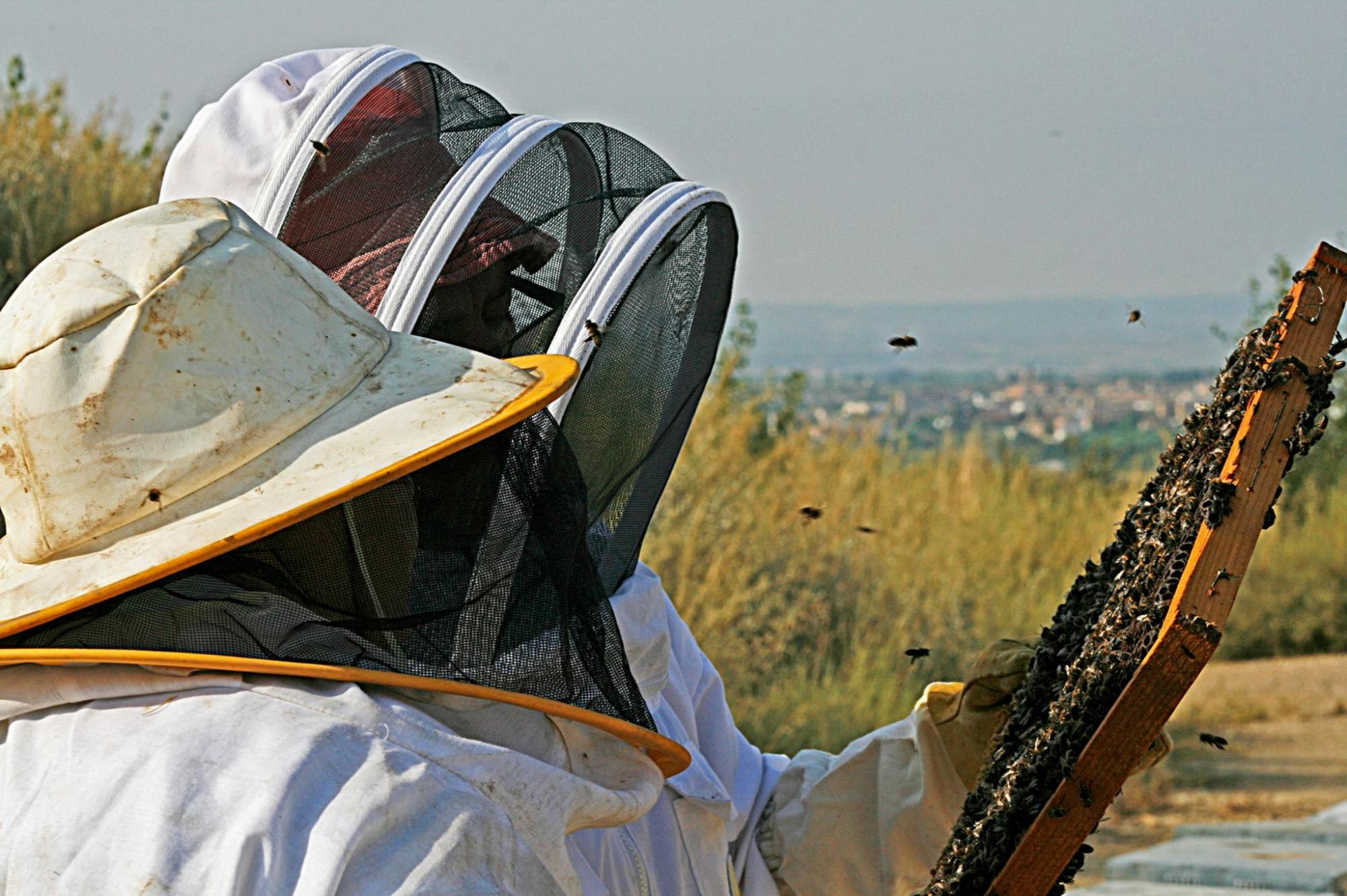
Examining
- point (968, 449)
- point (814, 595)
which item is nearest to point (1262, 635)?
point (968, 449)

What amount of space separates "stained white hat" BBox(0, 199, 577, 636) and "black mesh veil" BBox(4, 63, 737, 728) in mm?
71

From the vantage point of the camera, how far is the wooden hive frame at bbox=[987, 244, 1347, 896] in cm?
173

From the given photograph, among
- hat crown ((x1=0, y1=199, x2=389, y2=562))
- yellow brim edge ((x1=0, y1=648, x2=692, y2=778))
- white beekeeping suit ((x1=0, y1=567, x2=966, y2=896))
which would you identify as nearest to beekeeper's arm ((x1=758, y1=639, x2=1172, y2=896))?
white beekeeping suit ((x1=0, y1=567, x2=966, y2=896))

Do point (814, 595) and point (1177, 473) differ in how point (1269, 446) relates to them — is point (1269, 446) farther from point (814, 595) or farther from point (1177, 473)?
point (814, 595)

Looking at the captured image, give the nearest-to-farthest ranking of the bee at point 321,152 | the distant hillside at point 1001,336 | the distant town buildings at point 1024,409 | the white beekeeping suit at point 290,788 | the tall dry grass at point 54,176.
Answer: the white beekeeping suit at point 290,788 → the bee at point 321,152 → the tall dry grass at point 54,176 → the distant town buildings at point 1024,409 → the distant hillside at point 1001,336

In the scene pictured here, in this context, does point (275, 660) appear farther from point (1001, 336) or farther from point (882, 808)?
point (1001, 336)

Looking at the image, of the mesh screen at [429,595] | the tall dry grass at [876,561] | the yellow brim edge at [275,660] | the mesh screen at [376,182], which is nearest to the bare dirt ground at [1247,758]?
the tall dry grass at [876,561]

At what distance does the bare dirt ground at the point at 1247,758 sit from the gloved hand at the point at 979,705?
214 inches

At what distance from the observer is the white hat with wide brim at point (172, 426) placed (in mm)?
1610

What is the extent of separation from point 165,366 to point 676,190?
114 centimetres

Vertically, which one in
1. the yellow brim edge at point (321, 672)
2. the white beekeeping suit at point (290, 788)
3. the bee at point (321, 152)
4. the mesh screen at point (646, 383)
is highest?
the bee at point (321, 152)

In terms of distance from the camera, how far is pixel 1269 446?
6.05 ft

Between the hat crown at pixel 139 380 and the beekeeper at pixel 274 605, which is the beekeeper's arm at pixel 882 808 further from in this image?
the hat crown at pixel 139 380

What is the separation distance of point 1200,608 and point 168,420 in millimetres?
1281
